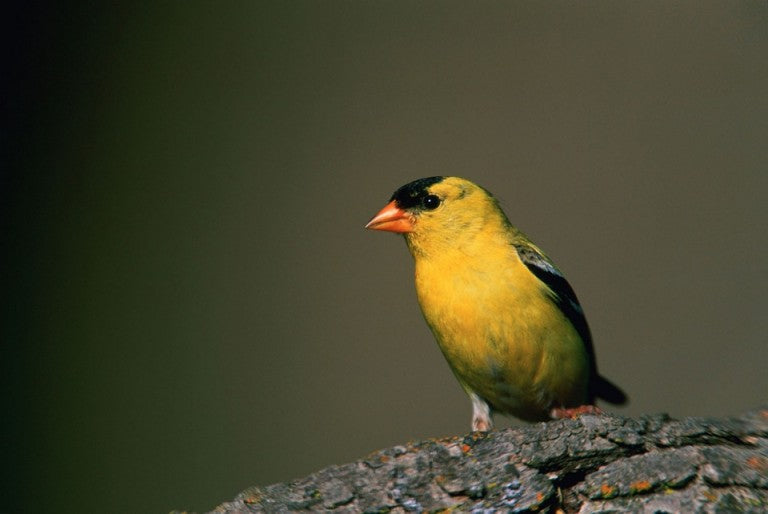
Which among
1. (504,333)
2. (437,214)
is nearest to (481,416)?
(504,333)

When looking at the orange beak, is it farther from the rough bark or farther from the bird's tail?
the bird's tail

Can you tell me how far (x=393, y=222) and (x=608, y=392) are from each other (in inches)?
43.9

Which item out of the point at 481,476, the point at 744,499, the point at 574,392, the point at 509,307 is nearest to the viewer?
the point at 744,499

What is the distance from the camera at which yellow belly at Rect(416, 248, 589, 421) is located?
2.41 meters

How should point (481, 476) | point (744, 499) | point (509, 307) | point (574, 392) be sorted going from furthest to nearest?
point (574, 392)
point (509, 307)
point (481, 476)
point (744, 499)

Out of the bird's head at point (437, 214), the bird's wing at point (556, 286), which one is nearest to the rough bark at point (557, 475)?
the bird's wing at point (556, 286)

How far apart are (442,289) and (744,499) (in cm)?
105

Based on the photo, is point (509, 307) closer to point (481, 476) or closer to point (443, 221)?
point (443, 221)

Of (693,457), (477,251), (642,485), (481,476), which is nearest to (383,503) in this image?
(481,476)

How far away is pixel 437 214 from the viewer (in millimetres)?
2672

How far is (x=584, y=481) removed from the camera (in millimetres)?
1924

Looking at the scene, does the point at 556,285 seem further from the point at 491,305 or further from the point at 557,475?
the point at 557,475

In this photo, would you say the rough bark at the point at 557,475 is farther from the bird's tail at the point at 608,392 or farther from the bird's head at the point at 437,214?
the bird's tail at the point at 608,392

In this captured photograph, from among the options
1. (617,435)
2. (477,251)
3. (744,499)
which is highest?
(477,251)
